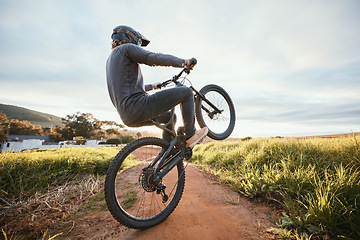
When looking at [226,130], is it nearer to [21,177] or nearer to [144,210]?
[144,210]

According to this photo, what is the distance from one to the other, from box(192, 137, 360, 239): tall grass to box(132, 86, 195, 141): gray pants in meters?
1.90

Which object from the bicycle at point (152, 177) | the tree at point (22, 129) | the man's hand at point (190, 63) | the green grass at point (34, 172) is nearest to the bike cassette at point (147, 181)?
the bicycle at point (152, 177)

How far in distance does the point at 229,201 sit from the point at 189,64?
2.59m

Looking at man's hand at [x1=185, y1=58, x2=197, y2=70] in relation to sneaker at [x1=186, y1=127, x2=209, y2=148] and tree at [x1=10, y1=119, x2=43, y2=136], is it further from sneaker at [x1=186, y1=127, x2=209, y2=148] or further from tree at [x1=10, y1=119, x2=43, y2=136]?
tree at [x1=10, y1=119, x2=43, y2=136]

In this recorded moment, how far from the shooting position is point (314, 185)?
234 centimetres

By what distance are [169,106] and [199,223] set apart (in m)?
1.76

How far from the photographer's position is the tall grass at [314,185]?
5.89 feet

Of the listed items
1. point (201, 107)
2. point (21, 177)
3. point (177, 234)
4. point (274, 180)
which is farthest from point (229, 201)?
point (21, 177)

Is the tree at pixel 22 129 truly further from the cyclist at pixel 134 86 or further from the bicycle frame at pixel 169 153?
the bicycle frame at pixel 169 153

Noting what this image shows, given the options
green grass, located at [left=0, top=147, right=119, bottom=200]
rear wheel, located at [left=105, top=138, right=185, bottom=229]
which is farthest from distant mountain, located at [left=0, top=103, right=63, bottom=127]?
rear wheel, located at [left=105, top=138, right=185, bottom=229]

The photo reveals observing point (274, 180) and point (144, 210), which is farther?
point (274, 180)

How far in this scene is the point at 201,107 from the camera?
11.3ft

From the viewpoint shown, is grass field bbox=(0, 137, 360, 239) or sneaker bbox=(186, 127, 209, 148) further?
sneaker bbox=(186, 127, 209, 148)

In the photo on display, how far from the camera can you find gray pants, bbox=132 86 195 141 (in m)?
2.13
